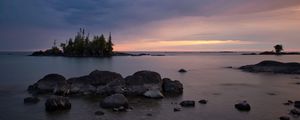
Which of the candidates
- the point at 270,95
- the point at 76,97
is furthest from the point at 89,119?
the point at 270,95

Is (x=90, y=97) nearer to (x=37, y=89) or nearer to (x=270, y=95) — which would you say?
(x=37, y=89)

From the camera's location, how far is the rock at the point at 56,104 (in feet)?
101

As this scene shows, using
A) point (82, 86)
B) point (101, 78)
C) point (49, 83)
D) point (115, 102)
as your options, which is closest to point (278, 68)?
point (101, 78)

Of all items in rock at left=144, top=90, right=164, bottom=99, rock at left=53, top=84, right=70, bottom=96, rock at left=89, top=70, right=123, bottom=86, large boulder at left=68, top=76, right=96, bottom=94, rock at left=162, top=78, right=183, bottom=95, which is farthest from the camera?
rock at left=162, top=78, right=183, bottom=95

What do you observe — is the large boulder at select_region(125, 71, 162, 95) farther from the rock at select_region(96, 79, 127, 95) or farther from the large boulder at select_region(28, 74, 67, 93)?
the large boulder at select_region(28, 74, 67, 93)

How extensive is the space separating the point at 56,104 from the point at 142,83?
13.0 metres

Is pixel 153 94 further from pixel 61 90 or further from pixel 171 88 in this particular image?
pixel 61 90

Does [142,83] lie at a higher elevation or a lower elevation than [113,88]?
higher

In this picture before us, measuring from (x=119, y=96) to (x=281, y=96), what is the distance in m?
21.5

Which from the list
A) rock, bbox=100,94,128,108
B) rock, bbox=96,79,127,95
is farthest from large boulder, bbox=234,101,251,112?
rock, bbox=96,79,127,95

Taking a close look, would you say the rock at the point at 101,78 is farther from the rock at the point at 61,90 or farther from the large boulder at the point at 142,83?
the rock at the point at 61,90

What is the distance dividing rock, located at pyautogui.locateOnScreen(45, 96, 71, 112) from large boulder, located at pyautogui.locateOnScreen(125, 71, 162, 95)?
1028 centimetres

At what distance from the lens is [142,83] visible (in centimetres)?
4116

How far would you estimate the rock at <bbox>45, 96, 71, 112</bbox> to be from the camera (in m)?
30.6
